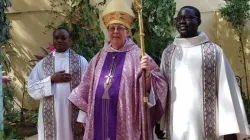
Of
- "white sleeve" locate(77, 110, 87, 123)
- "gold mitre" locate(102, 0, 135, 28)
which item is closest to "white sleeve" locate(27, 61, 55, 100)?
"white sleeve" locate(77, 110, 87, 123)

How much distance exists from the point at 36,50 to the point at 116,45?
502 centimetres

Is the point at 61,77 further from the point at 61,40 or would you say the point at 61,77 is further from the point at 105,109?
the point at 105,109

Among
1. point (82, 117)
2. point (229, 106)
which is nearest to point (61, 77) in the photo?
point (82, 117)

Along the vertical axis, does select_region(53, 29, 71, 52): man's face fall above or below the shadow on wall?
below

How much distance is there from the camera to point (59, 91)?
4.26m

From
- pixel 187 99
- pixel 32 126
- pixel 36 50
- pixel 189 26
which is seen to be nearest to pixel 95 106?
pixel 187 99

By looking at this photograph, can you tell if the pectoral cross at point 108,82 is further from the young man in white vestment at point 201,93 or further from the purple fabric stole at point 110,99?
the young man in white vestment at point 201,93

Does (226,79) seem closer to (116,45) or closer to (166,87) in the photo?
(166,87)

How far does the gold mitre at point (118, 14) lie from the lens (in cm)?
375

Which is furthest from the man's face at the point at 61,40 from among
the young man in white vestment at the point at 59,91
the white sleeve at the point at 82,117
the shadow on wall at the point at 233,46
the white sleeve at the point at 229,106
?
the shadow on wall at the point at 233,46

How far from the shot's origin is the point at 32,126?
7.77 meters

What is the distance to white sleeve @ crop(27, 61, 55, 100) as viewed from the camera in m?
4.22

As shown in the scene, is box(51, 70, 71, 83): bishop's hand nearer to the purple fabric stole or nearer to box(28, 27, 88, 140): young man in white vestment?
box(28, 27, 88, 140): young man in white vestment

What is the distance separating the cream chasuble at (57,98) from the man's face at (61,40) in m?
0.09
